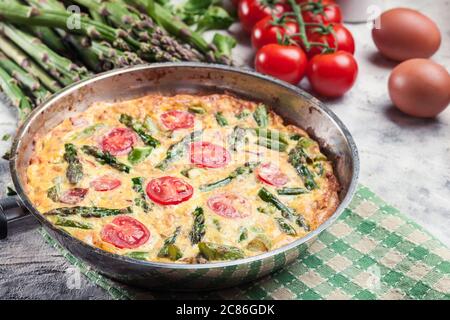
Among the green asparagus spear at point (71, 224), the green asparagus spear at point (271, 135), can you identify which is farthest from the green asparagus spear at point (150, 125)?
the green asparagus spear at point (71, 224)

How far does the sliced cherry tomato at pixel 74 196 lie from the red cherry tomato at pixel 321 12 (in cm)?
251

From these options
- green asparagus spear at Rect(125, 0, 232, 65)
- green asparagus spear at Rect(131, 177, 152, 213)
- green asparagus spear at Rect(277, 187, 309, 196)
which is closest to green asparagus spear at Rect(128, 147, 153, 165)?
green asparagus spear at Rect(131, 177, 152, 213)

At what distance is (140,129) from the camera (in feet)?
12.8

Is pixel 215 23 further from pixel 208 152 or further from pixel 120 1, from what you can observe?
pixel 208 152

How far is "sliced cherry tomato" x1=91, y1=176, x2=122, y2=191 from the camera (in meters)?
3.43

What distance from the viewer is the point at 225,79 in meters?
4.20

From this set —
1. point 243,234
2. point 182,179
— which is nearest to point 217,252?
point 243,234

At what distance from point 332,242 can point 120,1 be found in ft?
8.32

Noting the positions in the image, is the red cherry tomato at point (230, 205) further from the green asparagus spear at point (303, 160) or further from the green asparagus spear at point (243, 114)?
the green asparagus spear at point (243, 114)

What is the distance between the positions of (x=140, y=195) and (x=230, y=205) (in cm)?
46

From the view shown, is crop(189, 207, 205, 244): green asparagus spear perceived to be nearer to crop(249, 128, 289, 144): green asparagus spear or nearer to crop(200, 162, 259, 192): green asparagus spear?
crop(200, 162, 259, 192): green asparagus spear

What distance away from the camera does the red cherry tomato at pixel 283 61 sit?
4.71m

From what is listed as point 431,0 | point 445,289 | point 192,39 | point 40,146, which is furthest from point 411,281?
point 431,0

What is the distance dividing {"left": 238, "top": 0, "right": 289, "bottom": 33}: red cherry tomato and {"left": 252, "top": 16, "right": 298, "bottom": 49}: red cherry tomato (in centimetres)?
18
